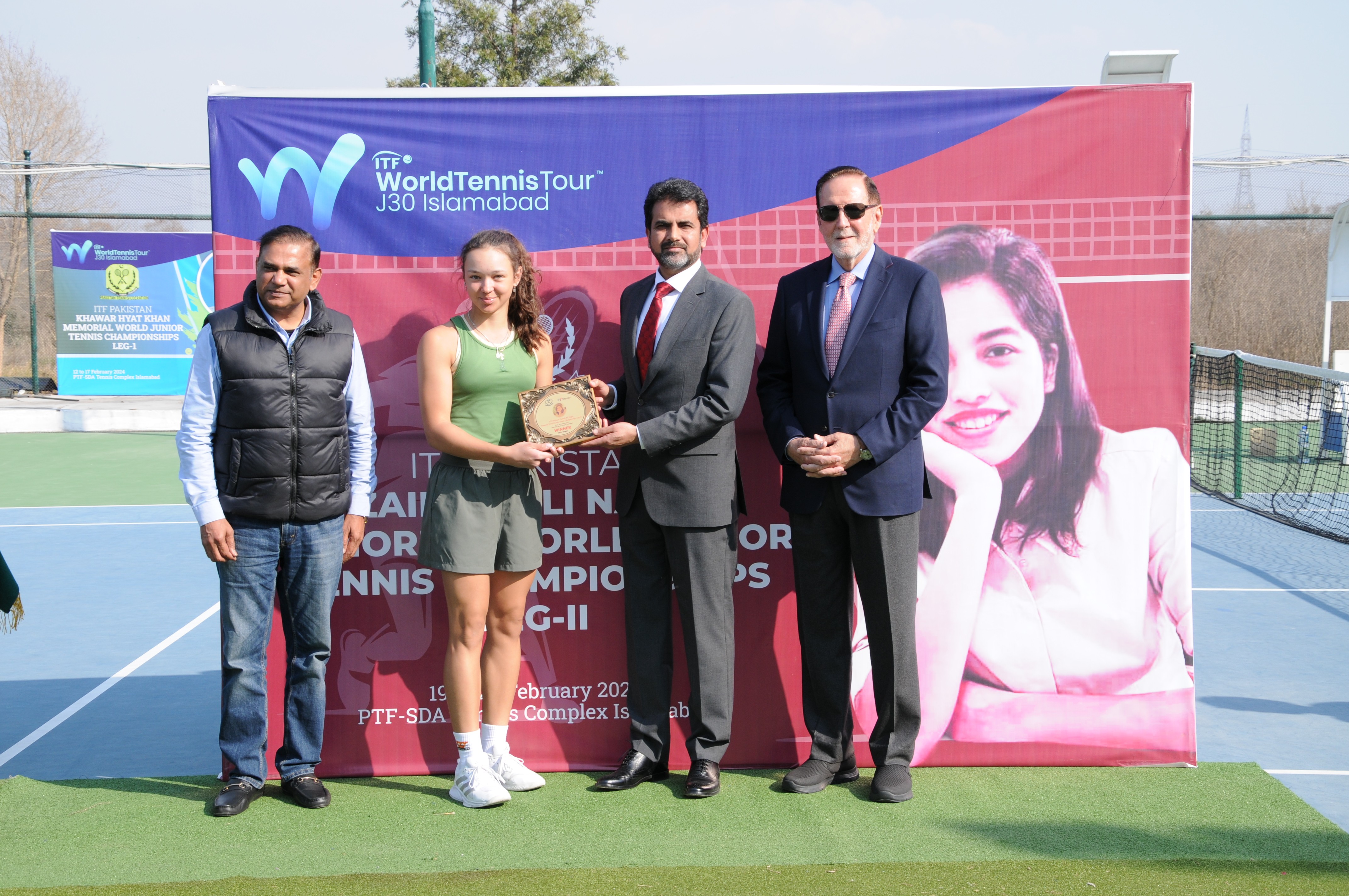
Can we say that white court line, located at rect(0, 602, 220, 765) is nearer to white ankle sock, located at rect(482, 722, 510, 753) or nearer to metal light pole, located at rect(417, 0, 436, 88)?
white ankle sock, located at rect(482, 722, 510, 753)

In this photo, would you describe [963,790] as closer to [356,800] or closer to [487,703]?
[487,703]

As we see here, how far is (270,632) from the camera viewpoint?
145 inches

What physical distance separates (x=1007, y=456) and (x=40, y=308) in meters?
32.2

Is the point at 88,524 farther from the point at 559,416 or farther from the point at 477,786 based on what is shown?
the point at 559,416

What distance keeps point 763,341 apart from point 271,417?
1724 millimetres

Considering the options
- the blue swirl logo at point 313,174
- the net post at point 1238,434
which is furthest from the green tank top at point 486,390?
the net post at point 1238,434

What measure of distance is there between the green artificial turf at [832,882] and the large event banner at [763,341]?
924 mm

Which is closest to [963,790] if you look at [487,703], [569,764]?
[569,764]

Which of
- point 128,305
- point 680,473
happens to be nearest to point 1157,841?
point 680,473

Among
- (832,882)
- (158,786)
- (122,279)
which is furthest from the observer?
(122,279)

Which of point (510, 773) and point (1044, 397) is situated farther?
point (1044, 397)

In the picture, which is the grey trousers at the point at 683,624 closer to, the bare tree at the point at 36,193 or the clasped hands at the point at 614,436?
the clasped hands at the point at 614,436

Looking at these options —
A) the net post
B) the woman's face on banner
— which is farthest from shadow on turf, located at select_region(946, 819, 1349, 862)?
the net post

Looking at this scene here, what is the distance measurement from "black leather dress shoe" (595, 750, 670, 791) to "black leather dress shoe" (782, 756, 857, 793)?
468mm
